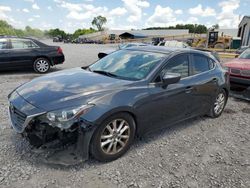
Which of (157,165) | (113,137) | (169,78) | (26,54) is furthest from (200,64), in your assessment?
(26,54)

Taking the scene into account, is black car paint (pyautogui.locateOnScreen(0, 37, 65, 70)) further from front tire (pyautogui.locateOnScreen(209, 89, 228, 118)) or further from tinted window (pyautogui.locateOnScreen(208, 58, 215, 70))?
front tire (pyautogui.locateOnScreen(209, 89, 228, 118))

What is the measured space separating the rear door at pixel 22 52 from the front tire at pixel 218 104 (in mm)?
7224

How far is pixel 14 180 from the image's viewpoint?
9.35 ft

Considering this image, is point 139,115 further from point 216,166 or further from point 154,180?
point 216,166

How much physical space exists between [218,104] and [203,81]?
0.99m

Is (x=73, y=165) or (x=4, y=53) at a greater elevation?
(x=4, y=53)

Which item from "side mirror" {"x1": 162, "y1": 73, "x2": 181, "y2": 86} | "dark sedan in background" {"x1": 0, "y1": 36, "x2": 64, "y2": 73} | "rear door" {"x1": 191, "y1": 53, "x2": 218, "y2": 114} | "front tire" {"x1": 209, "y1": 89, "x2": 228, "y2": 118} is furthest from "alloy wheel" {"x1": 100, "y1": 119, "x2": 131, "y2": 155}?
"dark sedan in background" {"x1": 0, "y1": 36, "x2": 64, "y2": 73}

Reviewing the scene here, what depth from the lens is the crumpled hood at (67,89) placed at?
299 cm

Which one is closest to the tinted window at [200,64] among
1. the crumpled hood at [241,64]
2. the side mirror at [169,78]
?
the side mirror at [169,78]

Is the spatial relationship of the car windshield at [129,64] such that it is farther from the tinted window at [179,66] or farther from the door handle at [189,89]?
the door handle at [189,89]

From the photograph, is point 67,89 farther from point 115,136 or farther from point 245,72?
point 245,72

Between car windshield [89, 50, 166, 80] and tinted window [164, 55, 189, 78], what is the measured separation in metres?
0.18

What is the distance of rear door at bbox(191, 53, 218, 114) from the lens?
437 cm

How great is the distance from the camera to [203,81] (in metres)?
4.47
